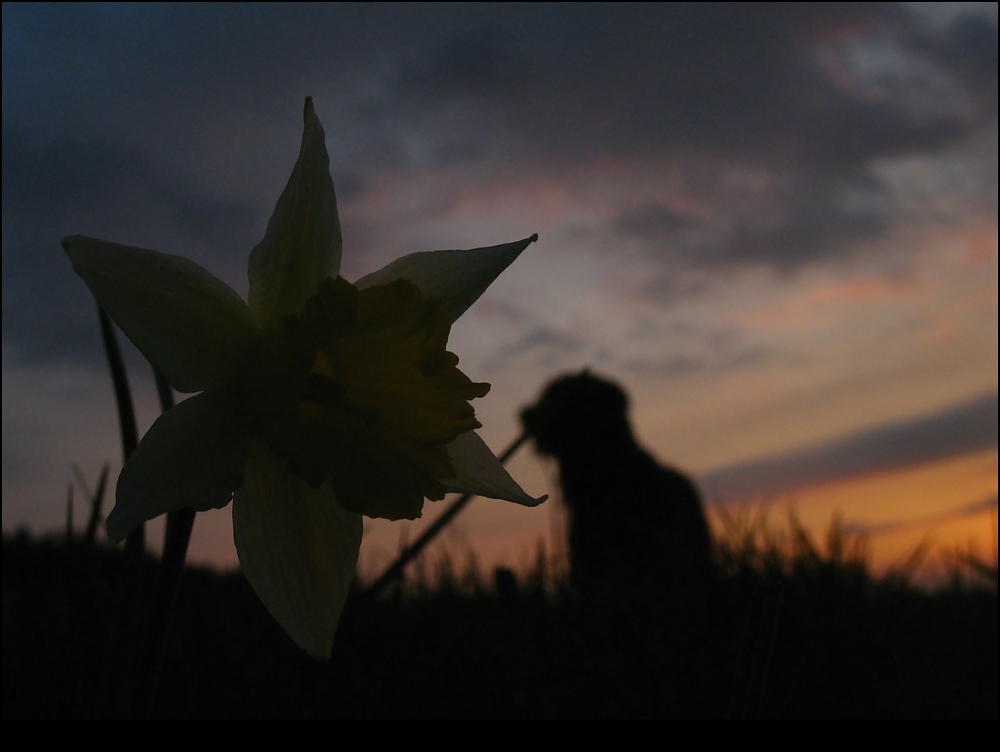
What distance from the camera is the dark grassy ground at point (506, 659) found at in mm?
1507

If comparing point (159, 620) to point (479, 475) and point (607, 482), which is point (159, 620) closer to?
A: point (479, 475)

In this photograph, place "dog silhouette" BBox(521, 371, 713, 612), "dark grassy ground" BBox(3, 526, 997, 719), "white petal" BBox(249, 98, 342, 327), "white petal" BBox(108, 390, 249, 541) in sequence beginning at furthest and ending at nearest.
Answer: "dog silhouette" BBox(521, 371, 713, 612), "dark grassy ground" BBox(3, 526, 997, 719), "white petal" BBox(249, 98, 342, 327), "white petal" BBox(108, 390, 249, 541)

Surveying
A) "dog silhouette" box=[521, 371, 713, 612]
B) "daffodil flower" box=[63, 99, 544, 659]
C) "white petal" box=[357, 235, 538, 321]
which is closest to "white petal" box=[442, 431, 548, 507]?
"daffodil flower" box=[63, 99, 544, 659]

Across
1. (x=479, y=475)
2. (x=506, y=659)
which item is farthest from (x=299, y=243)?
(x=506, y=659)

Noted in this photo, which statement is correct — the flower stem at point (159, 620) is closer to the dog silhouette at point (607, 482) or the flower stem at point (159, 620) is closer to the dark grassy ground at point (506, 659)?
the dark grassy ground at point (506, 659)

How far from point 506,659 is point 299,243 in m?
1.13

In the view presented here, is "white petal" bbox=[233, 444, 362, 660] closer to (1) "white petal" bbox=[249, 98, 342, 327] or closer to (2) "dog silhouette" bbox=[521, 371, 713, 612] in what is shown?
(1) "white petal" bbox=[249, 98, 342, 327]

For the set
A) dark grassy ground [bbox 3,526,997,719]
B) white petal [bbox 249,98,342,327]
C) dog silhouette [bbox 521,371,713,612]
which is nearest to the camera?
white petal [bbox 249,98,342,327]

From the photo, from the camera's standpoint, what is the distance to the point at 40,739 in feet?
2.38

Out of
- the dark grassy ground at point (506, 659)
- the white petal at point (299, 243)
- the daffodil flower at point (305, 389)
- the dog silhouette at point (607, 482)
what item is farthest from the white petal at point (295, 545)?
the dog silhouette at point (607, 482)

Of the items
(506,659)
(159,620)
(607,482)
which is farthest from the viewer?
(607,482)

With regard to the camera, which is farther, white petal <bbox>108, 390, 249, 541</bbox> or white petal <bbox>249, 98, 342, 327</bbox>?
white petal <bbox>249, 98, 342, 327</bbox>

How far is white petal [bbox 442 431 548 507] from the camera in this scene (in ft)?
2.43

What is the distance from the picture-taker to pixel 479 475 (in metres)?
0.77
